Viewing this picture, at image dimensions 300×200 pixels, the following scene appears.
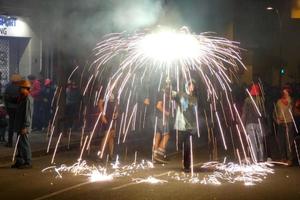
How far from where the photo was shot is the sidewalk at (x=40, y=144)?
14.2m

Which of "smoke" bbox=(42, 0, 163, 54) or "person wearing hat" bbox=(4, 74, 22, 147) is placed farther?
"person wearing hat" bbox=(4, 74, 22, 147)

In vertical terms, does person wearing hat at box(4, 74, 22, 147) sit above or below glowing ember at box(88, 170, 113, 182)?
above

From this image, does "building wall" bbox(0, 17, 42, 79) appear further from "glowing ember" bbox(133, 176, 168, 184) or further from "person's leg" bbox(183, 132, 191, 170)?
"glowing ember" bbox(133, 176, 168, 184)

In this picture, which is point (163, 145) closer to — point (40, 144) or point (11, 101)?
point (40, 144)

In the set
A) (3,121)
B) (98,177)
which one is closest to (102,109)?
(98,177)

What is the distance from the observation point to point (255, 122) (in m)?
13.4

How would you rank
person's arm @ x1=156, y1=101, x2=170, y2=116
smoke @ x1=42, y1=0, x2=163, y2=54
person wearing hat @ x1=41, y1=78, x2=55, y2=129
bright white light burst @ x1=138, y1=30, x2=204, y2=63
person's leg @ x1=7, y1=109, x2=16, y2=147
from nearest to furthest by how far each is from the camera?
bright white light burst @ x1=138, y1=30, x2=204, y2=63 → person's arm @ x1=156, y1=101, x2=170, y2=116 → smoke @ x1=42, y1=0, x2=163, y2=54 → person's leg @ x1=7, y1=109, x2=16, y2=147 → person wearing hat @ x1=41, y1=78, x2=55, y2=129

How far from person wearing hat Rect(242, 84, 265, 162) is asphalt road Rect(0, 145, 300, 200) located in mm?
1368

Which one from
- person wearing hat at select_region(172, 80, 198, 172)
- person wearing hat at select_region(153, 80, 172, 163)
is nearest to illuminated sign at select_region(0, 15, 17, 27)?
person wearing hat at select_region(153, 80, 172, 163)

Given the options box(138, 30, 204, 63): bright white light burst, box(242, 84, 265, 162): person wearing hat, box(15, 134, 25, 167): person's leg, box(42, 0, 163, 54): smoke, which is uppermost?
box(42, 0, 163, 54): smoke

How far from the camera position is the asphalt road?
31.4ft

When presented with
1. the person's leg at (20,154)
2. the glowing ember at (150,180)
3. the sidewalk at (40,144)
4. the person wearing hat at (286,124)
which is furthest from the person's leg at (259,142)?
the sidewalk at (40,144)

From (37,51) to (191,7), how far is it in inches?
199

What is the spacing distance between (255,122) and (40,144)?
5547 millimetres
